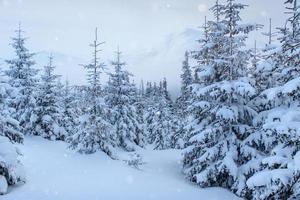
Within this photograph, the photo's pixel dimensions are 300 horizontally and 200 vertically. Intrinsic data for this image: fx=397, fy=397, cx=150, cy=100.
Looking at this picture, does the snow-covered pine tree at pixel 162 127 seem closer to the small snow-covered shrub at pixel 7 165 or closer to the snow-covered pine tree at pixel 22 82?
the snow-covered pine tree at pixel 22 82

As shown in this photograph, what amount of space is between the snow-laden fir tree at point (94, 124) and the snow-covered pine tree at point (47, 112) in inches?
353

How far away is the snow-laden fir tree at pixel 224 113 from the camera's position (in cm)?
2052

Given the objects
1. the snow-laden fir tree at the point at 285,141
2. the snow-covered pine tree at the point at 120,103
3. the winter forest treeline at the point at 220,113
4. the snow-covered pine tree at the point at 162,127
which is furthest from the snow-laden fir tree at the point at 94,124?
the snow-covered pine tree at the point at 162,127

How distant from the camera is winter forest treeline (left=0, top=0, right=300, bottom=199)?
13.1 meters

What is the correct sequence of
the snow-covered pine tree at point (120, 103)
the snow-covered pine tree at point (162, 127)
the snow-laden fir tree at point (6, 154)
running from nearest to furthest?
the snow-laden fir tree at point (6, 154)
the snow-covered pine tree at point (120, 103)
the snow-covered pine tree at point (162, 127)

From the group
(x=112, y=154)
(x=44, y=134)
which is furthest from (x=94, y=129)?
(x=44, y=134)

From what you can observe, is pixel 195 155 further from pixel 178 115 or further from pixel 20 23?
pixel 178 115

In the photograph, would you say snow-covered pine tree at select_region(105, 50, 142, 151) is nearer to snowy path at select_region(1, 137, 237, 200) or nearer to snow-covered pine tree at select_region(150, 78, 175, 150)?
snowy path at select_region(1, 137, 237, 200)

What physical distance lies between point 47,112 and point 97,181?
1932cm

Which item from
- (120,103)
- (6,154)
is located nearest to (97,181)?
(6,154)

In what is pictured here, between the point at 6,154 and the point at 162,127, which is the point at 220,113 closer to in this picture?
the point at 6,154

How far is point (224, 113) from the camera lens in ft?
67.4

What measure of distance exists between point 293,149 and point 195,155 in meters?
10.9

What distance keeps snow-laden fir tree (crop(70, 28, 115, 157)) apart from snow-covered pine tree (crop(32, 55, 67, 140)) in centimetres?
897
